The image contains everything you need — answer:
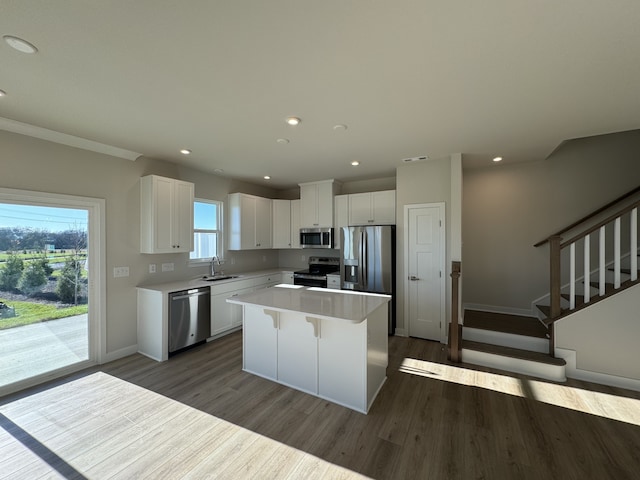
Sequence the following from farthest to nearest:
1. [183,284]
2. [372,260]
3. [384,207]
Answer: [384,207]
[372,260]
[183,284]

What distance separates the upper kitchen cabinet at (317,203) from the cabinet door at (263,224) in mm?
726

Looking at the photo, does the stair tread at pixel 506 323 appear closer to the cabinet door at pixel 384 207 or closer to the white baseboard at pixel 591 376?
the white baseboard at pixel 591 376

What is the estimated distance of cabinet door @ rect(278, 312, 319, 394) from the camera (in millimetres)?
2564

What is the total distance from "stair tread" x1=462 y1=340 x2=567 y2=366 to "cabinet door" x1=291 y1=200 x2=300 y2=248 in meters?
3.43

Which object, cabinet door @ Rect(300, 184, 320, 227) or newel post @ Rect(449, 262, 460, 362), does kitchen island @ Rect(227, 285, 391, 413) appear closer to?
newel post @ Rect(449, 262, 460, 362)

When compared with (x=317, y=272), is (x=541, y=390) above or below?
below

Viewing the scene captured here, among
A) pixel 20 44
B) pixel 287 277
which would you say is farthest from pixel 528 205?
pixel 20 44

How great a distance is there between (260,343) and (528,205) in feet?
15.5

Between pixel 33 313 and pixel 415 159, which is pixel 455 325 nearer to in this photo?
pixel 415 159

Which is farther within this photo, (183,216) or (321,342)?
(183,216)

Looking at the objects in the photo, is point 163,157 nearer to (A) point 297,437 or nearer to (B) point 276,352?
(B) point 276,352

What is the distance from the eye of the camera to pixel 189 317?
11.7ft

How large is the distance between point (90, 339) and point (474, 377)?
14.9 ft

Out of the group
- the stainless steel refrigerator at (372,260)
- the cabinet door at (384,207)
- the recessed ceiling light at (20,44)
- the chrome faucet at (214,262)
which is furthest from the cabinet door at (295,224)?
the recessed ceiling light at (20,44)
